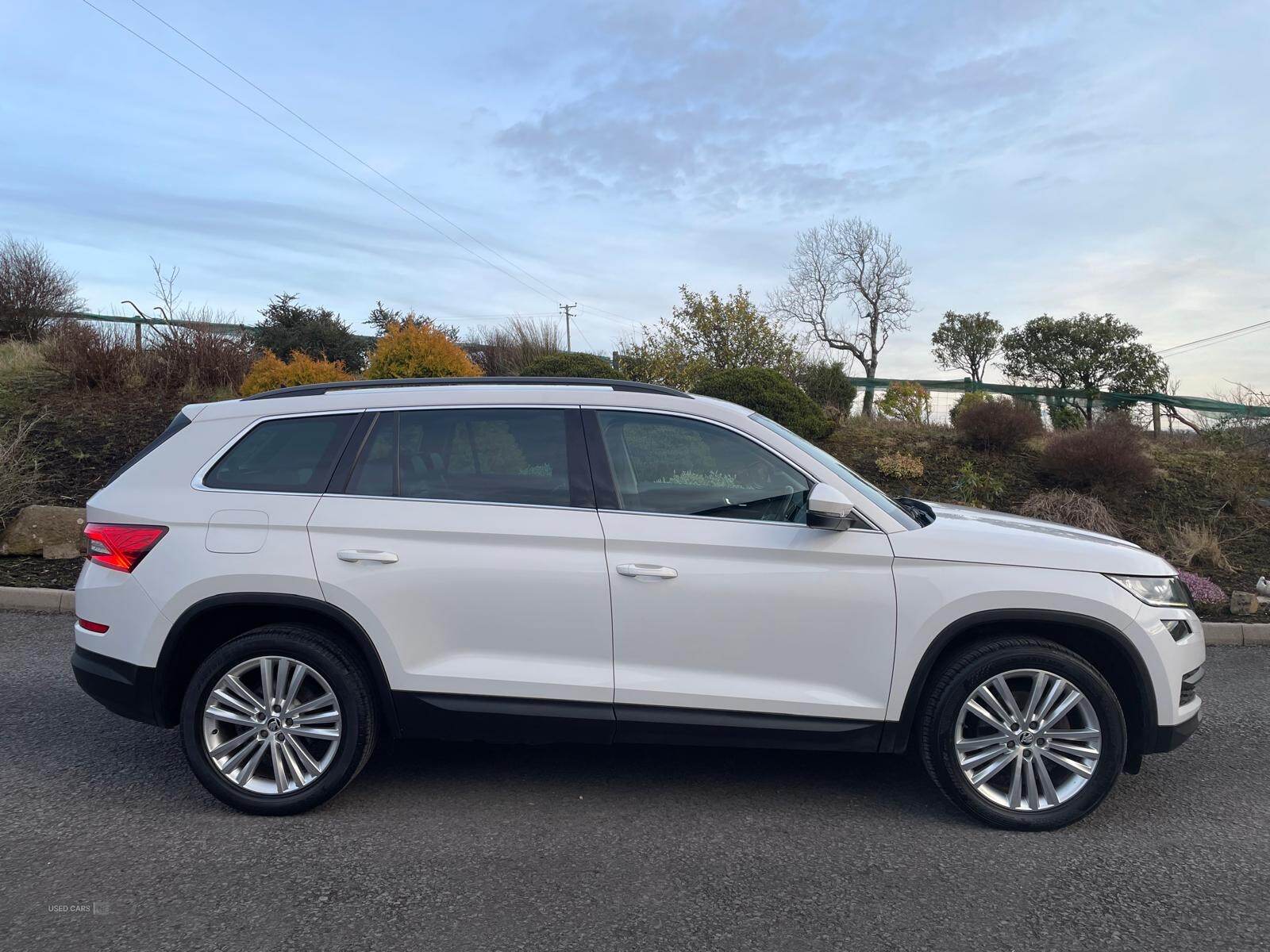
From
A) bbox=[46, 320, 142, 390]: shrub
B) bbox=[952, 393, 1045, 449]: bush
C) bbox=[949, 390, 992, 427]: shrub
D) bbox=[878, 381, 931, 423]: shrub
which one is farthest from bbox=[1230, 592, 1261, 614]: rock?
bbox=[46, 320, 142, 390]: shrub

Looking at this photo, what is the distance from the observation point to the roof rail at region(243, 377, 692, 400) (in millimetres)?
4156

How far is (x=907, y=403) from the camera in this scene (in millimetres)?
14430

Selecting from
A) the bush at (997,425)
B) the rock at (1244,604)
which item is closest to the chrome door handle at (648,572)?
the rock at (1244,604)

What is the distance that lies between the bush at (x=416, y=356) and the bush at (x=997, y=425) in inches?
276

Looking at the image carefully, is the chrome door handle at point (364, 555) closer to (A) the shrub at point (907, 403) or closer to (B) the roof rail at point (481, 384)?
(B) the roof rail at point (481, 384)

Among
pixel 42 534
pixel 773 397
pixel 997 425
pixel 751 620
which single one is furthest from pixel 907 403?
pixel 42 534

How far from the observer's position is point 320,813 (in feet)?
12.8

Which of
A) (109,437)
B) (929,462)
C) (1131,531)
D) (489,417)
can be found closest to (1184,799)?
(489,417)

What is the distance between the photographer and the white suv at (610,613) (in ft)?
12.1

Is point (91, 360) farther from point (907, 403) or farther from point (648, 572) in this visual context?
point (648, 572)

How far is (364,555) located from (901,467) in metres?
8.85

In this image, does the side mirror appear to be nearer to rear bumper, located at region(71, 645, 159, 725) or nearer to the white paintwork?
the white paintwork

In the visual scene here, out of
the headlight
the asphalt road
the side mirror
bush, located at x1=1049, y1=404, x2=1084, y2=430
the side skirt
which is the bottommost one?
the asphalt road

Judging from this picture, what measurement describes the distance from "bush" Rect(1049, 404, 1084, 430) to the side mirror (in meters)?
11.7
